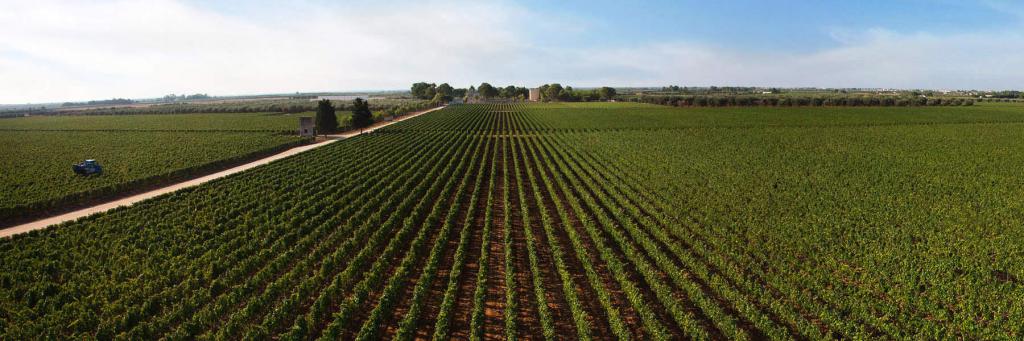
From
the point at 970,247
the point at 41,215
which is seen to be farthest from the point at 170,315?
the point at 970,247

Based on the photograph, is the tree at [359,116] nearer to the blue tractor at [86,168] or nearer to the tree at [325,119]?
the tree at [325,119]

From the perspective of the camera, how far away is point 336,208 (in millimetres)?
23016

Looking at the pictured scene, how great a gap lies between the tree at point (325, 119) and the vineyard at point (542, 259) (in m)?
30.9

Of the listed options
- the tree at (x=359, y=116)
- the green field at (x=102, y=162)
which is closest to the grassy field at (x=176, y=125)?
the tree at (x=359, y=116)

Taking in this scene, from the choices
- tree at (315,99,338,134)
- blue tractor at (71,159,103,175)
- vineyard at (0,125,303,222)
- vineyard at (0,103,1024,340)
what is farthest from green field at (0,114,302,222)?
tree at (315,99,338,134)

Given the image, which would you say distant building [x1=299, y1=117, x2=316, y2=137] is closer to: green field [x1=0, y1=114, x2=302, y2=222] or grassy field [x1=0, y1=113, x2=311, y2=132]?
green field [x1=0, y1=114, x2=302, y2=222]

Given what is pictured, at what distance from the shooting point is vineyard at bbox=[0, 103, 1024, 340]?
474 inches

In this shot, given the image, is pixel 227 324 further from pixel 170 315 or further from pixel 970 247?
pixel 970 247

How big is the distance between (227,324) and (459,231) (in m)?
9.81

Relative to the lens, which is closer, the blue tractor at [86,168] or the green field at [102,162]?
the green field at [102,162]

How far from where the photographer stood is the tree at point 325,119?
61347mm

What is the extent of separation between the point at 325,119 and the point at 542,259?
5321 centimetres

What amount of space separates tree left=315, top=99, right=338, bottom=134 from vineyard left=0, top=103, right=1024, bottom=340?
30870 mm

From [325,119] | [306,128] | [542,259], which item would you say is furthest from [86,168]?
[542,259]
